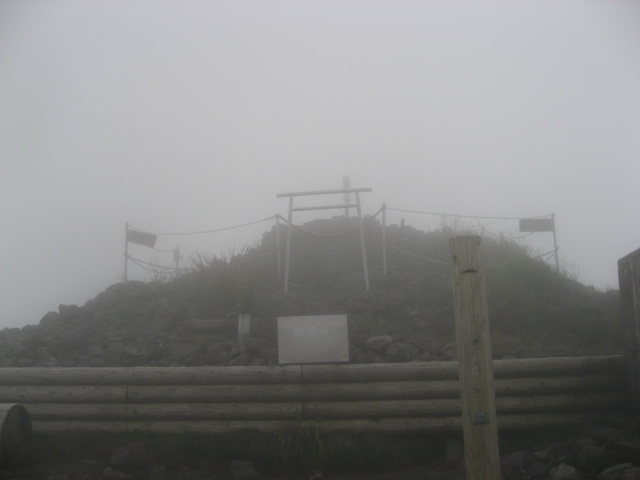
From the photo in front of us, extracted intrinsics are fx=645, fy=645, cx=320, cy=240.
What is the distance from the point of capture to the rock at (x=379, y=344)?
Result: 28.9ft

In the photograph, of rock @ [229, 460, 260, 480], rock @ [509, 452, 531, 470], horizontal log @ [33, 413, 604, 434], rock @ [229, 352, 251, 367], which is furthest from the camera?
rock @ [229, 352, 251, 367]

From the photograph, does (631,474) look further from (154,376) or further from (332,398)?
(154,376)

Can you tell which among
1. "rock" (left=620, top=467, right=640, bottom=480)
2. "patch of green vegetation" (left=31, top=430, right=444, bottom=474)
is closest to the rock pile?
"patch of green vegetation" (left=31, top=430, right=444, bottom=474)

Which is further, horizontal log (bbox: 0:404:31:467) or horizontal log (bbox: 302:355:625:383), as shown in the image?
horizontal log (bbox: 302:355:625:383)

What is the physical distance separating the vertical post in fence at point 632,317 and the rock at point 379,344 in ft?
9.82

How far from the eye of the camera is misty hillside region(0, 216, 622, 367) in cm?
912

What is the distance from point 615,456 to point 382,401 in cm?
250

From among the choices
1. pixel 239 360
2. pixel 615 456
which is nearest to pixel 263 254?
pixel 239 360

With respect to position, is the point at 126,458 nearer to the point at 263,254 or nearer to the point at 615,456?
the point at 615,456

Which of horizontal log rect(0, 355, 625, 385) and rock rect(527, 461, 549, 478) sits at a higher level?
horizontal log rect(0, 355, 625, 385)

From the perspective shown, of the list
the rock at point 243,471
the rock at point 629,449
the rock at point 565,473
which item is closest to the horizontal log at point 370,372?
the rock at point 243,471

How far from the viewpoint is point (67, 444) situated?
7645mm

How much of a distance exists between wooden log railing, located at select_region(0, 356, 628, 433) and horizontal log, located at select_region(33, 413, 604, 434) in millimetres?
11

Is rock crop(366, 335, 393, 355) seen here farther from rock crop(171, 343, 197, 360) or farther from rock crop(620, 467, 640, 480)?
rock crop(620, 467, 640, 480)
